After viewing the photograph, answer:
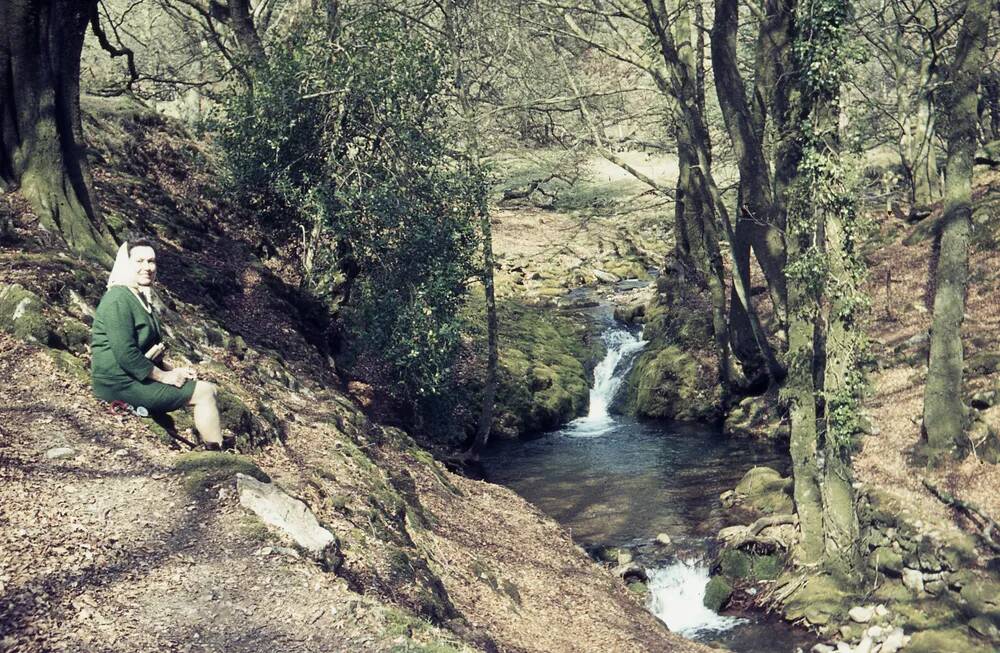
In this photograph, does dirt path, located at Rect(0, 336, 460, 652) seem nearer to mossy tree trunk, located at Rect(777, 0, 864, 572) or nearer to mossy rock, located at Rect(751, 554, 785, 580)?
mossy rock, located at Rect(751, 554, 785, 580)

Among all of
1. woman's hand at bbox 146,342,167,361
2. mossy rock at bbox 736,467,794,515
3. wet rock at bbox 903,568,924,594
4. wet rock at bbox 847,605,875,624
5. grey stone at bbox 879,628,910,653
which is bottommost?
grey stone at bbox 879,628,910,653

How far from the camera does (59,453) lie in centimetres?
941

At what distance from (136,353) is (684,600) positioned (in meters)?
10.4

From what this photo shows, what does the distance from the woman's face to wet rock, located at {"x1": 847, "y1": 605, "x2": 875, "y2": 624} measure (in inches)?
435

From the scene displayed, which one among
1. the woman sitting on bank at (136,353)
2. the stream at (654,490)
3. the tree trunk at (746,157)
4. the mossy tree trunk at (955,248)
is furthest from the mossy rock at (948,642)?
the woman sitting on bank at (136,353)

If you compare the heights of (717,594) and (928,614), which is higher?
(928,614)

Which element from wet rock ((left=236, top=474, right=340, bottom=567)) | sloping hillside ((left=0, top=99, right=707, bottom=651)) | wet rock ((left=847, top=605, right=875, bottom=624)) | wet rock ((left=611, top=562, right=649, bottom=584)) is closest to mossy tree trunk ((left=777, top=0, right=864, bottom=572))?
wet rock ((left=847, top=605, right=875, bottom=624))

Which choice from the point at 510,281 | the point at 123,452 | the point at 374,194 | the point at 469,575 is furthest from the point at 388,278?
the point at 510,281

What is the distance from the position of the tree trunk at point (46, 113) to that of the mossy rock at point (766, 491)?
41.8 feet

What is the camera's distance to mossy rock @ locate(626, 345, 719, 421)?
2627cm

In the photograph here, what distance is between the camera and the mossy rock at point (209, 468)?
9.67m

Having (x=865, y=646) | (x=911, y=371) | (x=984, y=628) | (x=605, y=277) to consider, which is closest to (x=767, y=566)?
(x=865, y=646)

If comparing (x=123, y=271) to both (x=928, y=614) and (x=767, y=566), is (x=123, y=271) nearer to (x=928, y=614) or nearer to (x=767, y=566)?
(x=767, y=566)

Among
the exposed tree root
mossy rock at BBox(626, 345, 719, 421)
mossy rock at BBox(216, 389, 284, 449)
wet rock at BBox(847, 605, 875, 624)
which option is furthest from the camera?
mossy rock at BBox(626, 345, 719, 421)
